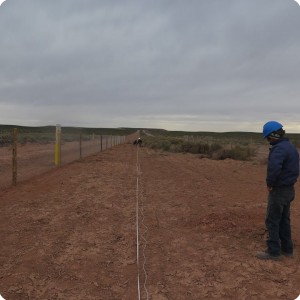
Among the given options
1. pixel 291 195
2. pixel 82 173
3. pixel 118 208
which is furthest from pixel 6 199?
pixel 291 195

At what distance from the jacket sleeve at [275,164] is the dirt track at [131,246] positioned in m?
1.13

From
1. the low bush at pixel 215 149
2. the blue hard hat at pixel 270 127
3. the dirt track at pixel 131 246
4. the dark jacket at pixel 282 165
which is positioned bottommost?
the dirt track at pixel 131 246

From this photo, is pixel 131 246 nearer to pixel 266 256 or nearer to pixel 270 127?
pixel 266 256

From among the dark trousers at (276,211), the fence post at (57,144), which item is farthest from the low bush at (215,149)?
the dark trousers at (276,211)

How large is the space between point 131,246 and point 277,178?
7.54 ft

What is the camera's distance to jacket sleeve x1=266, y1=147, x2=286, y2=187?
481 centimetres

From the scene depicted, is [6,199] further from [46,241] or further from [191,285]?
[191,285]

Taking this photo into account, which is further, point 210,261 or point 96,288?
point 210,261

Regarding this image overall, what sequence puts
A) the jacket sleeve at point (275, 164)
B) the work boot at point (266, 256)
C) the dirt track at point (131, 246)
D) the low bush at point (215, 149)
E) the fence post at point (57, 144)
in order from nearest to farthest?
the dirt track at point (131, 246), the jacket sleeve at point (275, 164), the work boot at point (266, 256), the fence post at point (57, 144), the low bush at point (215, 149)

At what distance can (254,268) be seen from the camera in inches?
184

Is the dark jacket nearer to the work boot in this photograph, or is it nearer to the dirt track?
the work boot

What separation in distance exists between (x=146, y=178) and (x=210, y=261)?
25.6 feet

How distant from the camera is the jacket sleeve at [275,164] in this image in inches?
189

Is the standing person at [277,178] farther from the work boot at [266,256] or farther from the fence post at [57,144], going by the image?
the fence post at [57,144]
